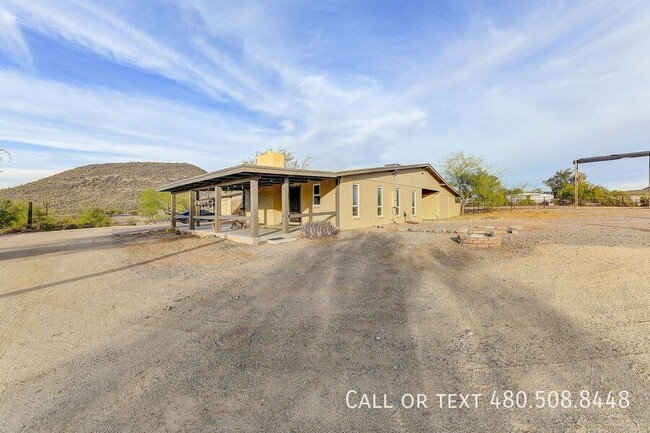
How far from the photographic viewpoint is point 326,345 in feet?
11.4

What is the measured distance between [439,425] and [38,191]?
2603 inches

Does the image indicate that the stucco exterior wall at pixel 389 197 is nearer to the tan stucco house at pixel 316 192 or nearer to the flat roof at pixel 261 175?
the tan stucco house at pixel 316 192

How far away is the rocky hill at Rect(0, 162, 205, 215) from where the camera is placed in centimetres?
4503

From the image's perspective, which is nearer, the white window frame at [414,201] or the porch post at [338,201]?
the porch post at [338,201]

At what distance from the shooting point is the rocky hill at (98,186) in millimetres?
45031

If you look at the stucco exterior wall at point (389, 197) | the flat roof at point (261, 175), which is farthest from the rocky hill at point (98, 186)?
the stucco exterior wall at point (389, 197)

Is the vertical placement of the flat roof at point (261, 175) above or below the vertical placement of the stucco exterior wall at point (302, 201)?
above

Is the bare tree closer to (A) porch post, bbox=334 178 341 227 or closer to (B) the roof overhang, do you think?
(B) the roof overhang

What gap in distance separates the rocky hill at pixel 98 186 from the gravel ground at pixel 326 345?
144ft

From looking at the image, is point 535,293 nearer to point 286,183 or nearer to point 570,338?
point 570,338

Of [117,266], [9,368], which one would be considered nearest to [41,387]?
[9,368]

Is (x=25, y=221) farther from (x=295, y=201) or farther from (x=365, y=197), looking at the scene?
(x=365, y=197)

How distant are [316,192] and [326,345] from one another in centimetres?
1212

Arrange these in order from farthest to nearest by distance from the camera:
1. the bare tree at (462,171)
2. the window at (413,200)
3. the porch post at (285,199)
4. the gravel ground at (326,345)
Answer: the bare tree at (462,171) → the window at (413,200) → the porch post at (285,199) → the gravel ground at (326,345)
